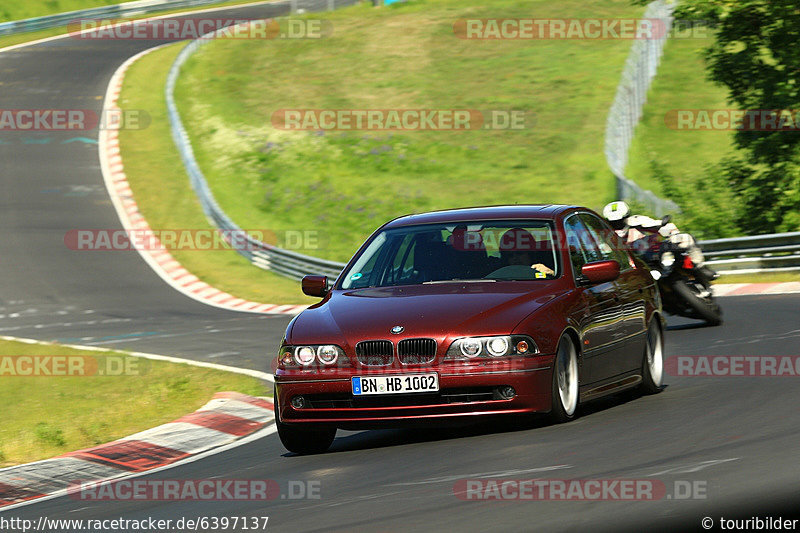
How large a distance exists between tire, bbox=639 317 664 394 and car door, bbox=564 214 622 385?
661mm

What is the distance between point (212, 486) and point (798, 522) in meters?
3.59

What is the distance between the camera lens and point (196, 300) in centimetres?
2416

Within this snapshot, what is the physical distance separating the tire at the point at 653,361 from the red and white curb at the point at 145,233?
11956 mm

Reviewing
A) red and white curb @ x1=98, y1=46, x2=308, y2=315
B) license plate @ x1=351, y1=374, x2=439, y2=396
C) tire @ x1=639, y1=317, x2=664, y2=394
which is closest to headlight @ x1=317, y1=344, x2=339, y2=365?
license plate @ x1=351, y1=374, x2=439, y2=396

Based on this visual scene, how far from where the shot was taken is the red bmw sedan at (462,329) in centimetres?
797

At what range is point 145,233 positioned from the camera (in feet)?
99.0

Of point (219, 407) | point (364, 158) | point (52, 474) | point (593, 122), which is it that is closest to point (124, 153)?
point (364, 158)

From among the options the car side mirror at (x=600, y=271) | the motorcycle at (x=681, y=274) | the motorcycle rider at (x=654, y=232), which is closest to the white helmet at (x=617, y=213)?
the motorcycle rider at (x=654, y=232)

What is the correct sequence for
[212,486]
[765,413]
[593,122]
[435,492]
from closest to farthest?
[435,492] → [212,486] → [765,413] → [593,122]

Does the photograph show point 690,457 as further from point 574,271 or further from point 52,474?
point 52,474

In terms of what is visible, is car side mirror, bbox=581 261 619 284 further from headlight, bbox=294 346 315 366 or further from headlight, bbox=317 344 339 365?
headlight, bbox=294 346 315 366

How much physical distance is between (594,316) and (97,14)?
5123 cm

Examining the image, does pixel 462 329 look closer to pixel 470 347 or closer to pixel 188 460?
pixel 470 347

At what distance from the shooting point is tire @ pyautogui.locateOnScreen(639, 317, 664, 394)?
389 inches
